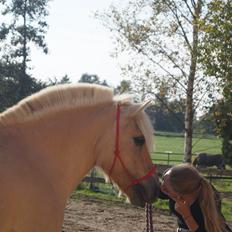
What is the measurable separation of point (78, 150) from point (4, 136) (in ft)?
1.68

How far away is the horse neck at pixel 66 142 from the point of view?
3.12 metres

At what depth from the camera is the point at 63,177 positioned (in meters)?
3.18

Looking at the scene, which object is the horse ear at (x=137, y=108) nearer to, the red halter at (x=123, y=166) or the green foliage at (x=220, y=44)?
the red halter at (x=123, y=166)

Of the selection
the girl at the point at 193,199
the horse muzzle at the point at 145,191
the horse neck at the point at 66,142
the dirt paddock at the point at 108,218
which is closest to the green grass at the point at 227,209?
the dirt paddock at the point at 108,218

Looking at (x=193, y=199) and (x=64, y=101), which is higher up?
(x=64, y=101)

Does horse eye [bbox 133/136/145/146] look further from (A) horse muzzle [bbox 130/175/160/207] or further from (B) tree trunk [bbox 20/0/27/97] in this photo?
(B) tree trunk [bbox 20/0/27/97]

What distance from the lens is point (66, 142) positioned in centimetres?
322

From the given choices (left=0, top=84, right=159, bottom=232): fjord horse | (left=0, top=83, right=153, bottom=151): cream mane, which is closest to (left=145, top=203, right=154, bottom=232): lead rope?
(left=0, top=84, right=159, bottom=232): fjord horse

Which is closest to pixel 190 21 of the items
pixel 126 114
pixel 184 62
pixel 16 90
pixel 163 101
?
pixel 184 62

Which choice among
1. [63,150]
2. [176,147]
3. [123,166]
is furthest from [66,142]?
[176,147]

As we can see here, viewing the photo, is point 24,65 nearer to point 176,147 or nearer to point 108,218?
point 108,218

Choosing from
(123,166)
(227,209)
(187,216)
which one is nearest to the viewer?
(123,166)

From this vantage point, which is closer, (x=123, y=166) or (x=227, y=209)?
(x=123, y=166)

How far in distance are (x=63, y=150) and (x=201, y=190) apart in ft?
3.60
